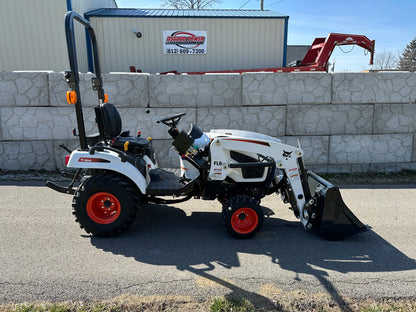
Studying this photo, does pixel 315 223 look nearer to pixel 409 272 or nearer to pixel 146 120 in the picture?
pixel 409 272

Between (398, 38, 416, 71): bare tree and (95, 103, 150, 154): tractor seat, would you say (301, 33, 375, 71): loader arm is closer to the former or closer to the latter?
(95, 103, 150, 154): tractor seat

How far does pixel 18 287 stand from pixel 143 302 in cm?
114

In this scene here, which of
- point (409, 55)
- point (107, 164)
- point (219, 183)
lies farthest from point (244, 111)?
point (409, 55)

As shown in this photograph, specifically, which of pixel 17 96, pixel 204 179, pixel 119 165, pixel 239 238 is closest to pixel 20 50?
pixel 17 96

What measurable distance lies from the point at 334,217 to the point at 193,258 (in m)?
1.68

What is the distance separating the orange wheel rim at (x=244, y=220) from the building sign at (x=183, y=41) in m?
9.62

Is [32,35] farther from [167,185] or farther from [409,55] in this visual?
[409,55]

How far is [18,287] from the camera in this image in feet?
9.16

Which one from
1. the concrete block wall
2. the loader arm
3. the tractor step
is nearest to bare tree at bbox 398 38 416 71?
the loader arm

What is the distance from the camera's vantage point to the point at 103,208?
3.85m

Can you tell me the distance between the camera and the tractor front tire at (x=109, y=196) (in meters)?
3.69

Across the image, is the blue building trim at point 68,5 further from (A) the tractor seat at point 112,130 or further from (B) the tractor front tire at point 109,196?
(B) the tractor front tire at point 109,196

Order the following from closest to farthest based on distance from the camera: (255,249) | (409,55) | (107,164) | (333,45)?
(255,249)
(107,164)
(333,45)
(409,55)

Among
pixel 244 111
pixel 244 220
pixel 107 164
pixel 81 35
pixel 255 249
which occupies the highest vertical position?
pixel 81 35
